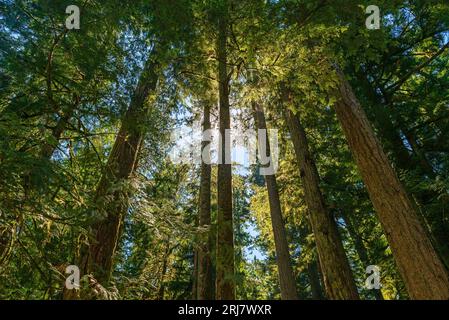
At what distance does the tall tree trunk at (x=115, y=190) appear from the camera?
449 centimetres

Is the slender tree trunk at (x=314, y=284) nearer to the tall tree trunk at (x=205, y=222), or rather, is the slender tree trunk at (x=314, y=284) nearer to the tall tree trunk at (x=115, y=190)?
the tall tree trunk at (x=205, y=222)

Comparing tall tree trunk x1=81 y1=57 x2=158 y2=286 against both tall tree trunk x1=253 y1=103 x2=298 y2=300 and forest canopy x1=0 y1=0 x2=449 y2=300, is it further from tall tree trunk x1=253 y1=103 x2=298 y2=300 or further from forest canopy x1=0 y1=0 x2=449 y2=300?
tall tree trunk x1=253 y1=103 x2=298 y2=300

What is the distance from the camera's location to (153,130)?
17.6ft

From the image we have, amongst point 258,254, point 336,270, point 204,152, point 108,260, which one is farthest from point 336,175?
point 258,254

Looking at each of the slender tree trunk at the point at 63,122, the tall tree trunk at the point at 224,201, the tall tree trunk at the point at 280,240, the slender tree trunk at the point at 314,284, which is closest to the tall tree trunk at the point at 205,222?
the tall tree trunk at the point at 224,201

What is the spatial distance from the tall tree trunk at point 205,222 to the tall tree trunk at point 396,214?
112 inches

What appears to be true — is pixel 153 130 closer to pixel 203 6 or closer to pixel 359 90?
pixel 203 6

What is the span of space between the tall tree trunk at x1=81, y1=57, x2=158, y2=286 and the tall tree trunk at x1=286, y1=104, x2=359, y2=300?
3.93m

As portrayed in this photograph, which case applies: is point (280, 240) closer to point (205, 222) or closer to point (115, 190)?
point (205, 222)

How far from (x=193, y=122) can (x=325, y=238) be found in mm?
5125

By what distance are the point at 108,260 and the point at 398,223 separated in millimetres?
→ 4335

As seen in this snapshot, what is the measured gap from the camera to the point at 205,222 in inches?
335
